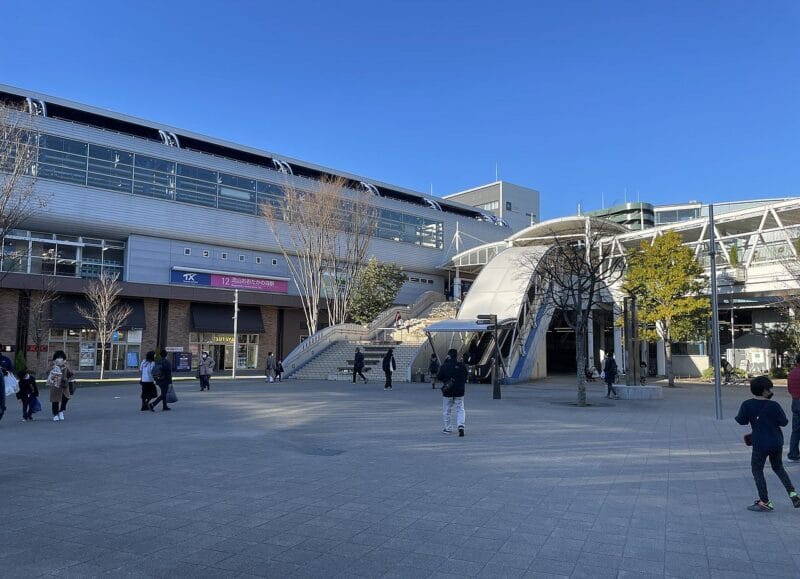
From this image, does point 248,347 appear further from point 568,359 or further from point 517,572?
point 517,572

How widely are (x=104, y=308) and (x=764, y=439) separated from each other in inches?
1310

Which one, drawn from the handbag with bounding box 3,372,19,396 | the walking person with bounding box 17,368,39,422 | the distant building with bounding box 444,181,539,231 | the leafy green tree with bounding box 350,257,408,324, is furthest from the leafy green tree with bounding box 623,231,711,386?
the distant building with bounding box 444,181,539,231

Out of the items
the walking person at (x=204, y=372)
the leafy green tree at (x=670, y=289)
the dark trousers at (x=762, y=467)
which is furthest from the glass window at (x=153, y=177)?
the dark trousers at (x=762, y=467)

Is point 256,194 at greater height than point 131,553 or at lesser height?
greater

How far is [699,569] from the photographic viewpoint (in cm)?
438

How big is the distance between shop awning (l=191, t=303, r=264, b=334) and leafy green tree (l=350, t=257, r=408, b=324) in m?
7.38

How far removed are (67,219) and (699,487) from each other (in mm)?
36942

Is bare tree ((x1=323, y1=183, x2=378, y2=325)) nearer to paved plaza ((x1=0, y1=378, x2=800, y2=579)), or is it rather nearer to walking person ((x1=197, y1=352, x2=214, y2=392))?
walking person ((x1=197, y1=352, x2=214, y2=392))

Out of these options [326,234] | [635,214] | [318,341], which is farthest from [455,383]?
[635,214]

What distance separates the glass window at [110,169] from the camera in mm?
35562

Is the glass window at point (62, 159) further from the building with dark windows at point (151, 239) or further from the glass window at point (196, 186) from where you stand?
the glass window at point (196, 186)

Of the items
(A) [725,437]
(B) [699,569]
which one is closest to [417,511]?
(B) [699,569]

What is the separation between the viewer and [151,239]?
1492 inches

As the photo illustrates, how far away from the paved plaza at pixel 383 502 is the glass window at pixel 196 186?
97.5ft
